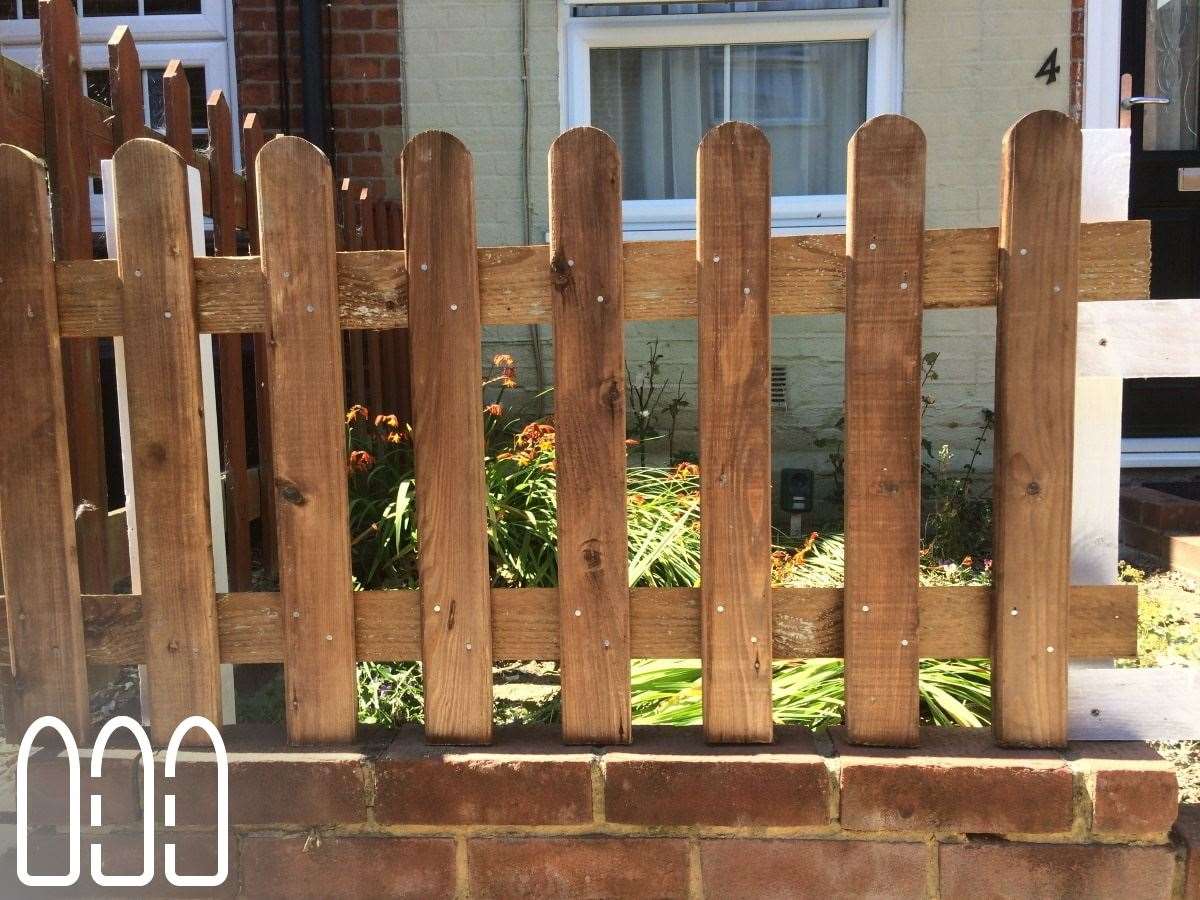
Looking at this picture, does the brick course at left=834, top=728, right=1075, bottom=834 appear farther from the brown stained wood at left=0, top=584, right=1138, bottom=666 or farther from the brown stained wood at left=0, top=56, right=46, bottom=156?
the brown stained wood at left=0, top=56, right=46, bottom=156

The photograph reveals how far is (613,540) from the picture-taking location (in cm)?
179

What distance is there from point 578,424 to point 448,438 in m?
0.23

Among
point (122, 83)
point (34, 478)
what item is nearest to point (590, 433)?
point (34, 478)

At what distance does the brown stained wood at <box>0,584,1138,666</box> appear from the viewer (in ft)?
5.88

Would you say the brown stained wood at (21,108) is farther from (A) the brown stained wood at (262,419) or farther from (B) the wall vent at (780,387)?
(B) the wall vent at (780,387)

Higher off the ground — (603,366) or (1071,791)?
(603,366)

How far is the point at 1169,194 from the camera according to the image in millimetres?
4891

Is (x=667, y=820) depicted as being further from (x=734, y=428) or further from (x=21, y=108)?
(x=21, y=108)

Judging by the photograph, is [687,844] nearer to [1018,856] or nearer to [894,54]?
[1018,856]

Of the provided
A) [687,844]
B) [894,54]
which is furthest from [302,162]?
[894,54]

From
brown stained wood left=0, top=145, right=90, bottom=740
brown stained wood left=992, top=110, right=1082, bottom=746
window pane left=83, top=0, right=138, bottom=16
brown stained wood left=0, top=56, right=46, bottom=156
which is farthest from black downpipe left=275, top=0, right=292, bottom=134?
brown stained wood left=992, top=110, right=1082, bottom=746

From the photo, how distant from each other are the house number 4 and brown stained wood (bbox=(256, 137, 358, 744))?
3.76 meters

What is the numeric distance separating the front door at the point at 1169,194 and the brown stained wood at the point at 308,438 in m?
4.18

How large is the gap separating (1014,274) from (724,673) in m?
0.83
